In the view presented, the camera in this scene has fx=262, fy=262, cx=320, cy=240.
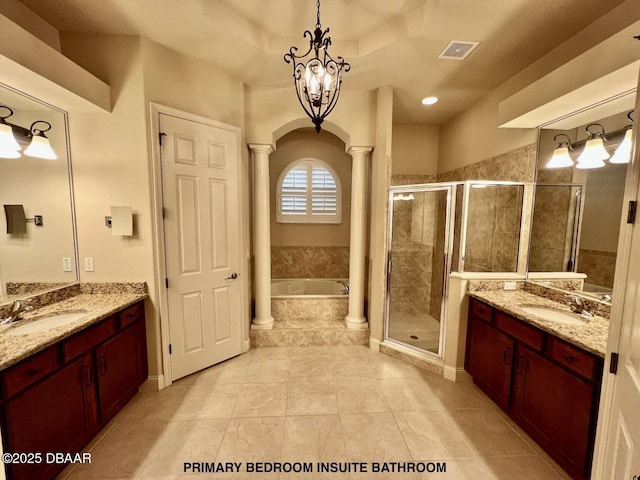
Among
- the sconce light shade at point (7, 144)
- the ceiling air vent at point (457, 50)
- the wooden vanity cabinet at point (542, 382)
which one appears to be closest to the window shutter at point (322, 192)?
the ceiling air vent at point (457, 50)

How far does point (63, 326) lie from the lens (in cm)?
158

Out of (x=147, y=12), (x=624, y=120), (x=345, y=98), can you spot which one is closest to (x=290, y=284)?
(x=345, y=98)

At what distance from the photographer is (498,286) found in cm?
244

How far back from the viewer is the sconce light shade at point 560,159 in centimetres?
214

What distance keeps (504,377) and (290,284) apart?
3.08 metres

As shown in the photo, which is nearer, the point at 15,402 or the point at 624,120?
the point at 15,402

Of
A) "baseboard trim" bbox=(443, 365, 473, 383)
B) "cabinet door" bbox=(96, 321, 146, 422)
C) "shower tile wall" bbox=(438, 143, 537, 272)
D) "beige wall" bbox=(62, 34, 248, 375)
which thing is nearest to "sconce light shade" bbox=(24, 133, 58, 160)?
"beige wall" bbox=(62, 34, 248, 375)

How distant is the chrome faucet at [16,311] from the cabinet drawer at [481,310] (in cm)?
341

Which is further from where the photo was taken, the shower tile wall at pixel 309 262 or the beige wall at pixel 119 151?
the shower tile wall at pixel 309 262

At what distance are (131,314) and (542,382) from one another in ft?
9.87

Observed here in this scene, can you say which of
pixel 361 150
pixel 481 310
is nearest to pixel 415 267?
pixel 481 310

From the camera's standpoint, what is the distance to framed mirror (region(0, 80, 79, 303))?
1832mm

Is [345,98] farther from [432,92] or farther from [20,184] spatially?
[20,184]

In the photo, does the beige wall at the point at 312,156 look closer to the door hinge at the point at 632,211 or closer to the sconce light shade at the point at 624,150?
the sconce light shade at the point at 624,150
